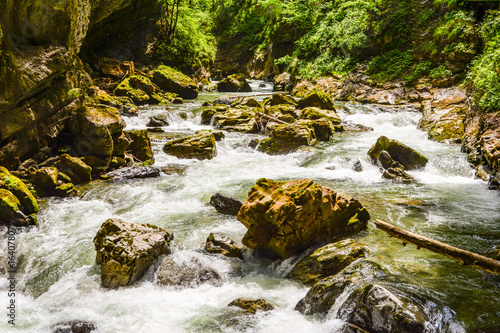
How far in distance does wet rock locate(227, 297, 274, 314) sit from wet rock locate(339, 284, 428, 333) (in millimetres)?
995

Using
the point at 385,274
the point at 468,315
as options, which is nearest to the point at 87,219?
the point at 385,274

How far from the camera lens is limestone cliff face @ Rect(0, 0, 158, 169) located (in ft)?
23.8

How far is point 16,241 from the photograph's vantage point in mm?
5898

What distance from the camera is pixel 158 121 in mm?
15141

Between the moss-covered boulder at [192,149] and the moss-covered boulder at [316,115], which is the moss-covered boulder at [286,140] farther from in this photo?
the moss-covered boulder at [316,115]

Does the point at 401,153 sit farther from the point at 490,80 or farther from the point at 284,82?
the point at 284,82

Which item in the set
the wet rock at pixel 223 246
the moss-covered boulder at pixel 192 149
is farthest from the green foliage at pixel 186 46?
the wet rock at pixel 223 246

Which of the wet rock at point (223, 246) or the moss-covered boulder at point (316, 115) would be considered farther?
the moss-covered boulder at point (316, 115)

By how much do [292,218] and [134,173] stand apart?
5.87 m

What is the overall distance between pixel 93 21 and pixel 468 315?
65.0 ft

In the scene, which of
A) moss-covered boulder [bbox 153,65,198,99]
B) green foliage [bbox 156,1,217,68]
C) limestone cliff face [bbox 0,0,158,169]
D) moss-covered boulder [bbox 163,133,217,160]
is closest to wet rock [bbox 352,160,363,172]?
moss-covered boulder [bbox 163,133,217,160]

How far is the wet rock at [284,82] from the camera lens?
2531 centimetres

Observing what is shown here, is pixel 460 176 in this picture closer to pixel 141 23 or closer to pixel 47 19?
pixel 47 19

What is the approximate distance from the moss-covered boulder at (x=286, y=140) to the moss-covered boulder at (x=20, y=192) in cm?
754
